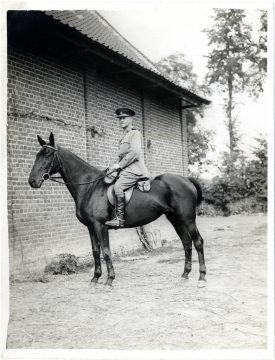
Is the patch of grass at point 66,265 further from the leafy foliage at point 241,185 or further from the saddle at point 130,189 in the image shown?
the leafy foliage at point 241,185

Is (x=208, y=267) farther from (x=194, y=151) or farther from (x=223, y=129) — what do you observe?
(x=194, y=151)

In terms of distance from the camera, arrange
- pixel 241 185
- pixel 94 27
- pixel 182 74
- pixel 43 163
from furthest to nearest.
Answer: pixel 182 74 < pixel 241 185 < pixel 94 27 < pixel 43 163

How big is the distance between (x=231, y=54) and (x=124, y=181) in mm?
3157

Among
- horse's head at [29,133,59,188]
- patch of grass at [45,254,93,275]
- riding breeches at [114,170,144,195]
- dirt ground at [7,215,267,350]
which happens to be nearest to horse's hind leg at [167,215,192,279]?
dirt ground at [7,215,267,350]

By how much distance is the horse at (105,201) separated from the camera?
6.02 meters

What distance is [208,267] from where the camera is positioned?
7137mm

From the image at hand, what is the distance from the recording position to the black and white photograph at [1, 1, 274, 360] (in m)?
4.45

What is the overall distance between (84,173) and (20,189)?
108 cm

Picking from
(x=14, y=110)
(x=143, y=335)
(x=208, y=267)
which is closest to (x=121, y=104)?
(x=14, y=110)

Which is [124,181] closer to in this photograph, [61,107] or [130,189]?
[130,189]

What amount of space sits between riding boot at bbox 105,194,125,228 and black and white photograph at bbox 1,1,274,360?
0.06ft

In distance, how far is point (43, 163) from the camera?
5.66 m

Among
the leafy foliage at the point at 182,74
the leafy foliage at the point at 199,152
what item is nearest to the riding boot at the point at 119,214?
the leafy foliage at the point at 182,74

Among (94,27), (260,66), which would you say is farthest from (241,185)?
(94,27)
